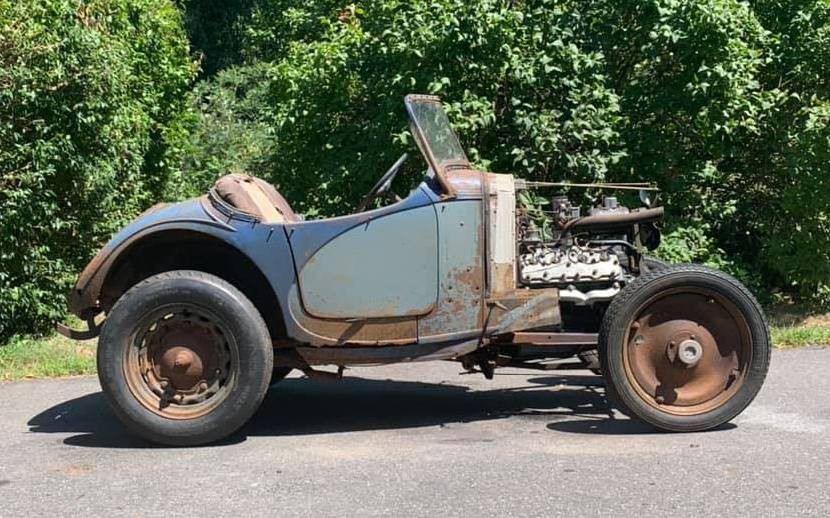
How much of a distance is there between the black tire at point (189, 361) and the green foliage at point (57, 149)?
3547 millimetres

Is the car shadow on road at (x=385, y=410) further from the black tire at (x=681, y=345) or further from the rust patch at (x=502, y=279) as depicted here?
the rust patch at (x=502, y=279)

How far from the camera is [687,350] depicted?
5.61 metres

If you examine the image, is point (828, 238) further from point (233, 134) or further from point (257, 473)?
point (233, 134)

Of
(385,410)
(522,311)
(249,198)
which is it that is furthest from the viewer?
(385,410)

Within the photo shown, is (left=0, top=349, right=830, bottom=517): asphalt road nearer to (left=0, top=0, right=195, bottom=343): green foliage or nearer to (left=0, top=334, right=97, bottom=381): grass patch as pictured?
(left=0, top=334, right=97, bottom=381): grass patch

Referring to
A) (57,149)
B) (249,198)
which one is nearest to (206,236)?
(249,198)

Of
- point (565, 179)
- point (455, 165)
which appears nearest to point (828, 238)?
point (565, 179)

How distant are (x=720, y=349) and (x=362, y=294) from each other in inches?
84.1

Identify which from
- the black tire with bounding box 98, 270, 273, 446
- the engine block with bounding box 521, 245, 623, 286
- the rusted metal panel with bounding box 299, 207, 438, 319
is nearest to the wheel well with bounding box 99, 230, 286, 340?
the black tire with bounding box 98, 270, 273, 446

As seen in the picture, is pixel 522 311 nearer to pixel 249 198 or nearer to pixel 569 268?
pixel 569 268

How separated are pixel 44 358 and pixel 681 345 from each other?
5.41 metres

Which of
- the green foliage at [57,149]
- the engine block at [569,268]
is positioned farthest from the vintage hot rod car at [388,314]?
the green foliage at [57,149]

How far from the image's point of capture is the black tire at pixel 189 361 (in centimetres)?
546

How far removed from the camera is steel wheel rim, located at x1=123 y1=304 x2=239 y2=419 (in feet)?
18.2
